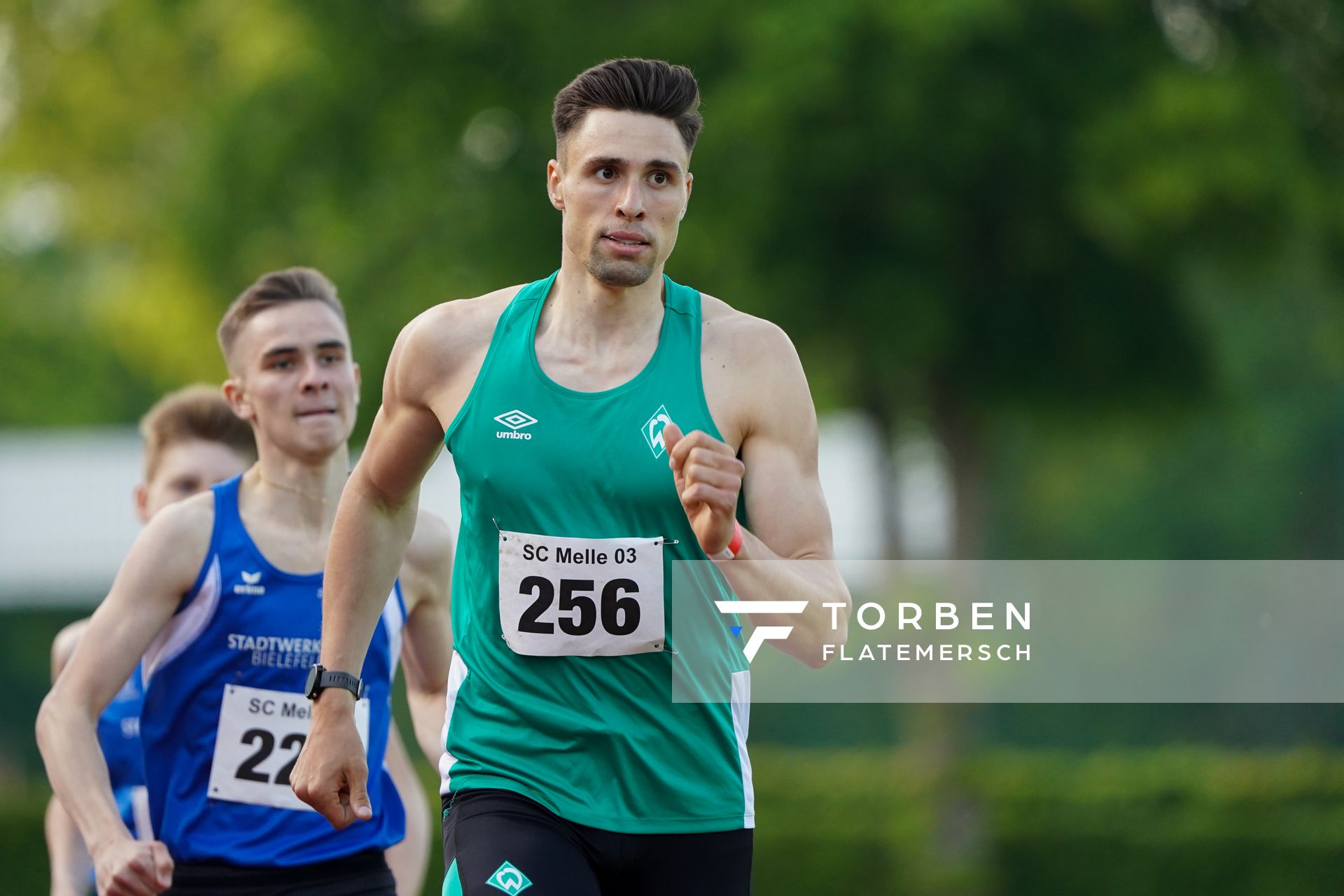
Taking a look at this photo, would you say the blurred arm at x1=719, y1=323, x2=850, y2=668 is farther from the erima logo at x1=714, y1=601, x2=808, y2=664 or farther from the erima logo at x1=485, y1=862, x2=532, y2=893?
the erima logo at x1=485, y1=862, x2=532, y2=893

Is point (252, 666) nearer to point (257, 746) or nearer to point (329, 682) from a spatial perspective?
point (257, 746)

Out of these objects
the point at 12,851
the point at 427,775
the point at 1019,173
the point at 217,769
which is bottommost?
the point at 217,769

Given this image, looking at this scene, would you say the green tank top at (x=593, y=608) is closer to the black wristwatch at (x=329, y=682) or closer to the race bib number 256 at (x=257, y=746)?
the black wristwatch at (x=329, y=682)

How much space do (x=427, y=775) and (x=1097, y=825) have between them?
5.71m

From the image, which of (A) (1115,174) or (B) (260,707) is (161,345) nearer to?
(A) (1115,174)

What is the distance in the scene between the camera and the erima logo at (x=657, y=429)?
141 inches

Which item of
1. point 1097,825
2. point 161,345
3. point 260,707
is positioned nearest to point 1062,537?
point 161,345

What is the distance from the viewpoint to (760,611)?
138 inches

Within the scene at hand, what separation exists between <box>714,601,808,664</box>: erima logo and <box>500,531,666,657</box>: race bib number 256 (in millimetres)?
173

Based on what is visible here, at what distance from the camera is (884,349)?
13461mm

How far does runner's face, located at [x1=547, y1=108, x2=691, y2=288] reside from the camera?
374cm

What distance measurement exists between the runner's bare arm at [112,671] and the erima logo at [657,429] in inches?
64.0

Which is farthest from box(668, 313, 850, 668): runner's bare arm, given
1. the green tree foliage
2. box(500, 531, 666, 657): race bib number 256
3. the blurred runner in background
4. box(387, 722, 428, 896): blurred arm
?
the green tree foliage

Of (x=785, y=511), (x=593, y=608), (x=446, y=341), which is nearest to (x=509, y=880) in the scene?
(x=593, y=608)
